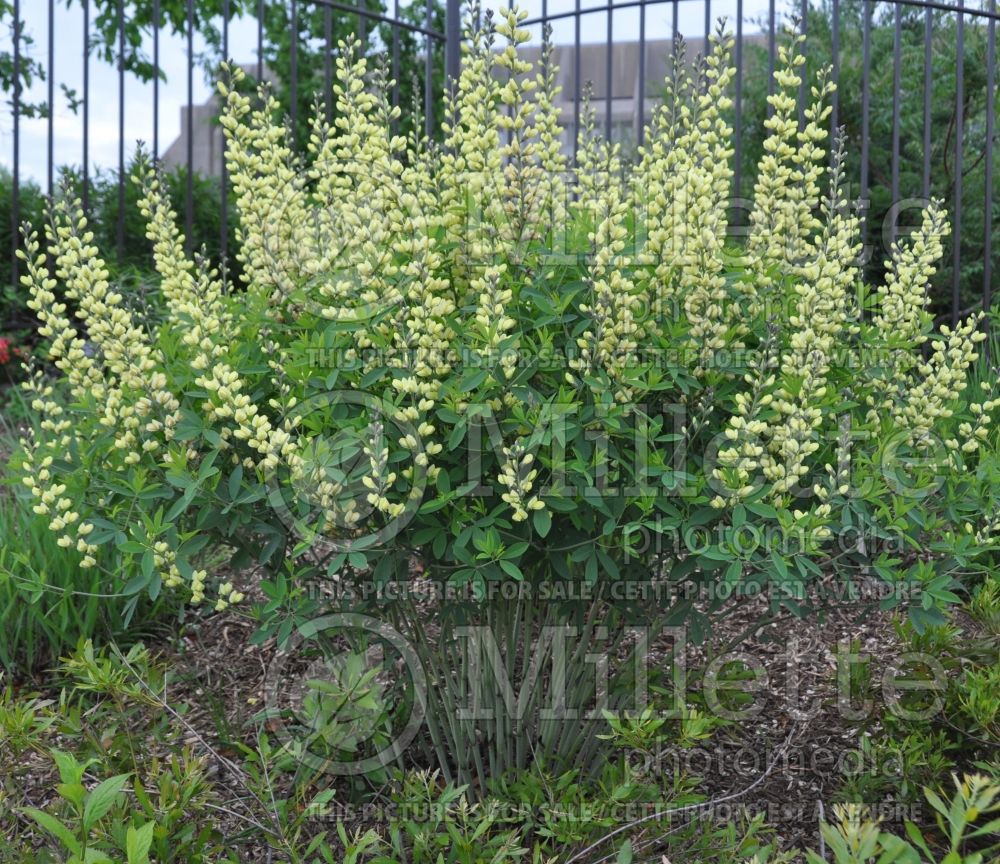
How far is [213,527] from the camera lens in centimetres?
276

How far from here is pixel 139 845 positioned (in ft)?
6.43

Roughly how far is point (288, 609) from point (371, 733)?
1.51 feet

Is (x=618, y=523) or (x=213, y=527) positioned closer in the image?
(x=618, y=523)

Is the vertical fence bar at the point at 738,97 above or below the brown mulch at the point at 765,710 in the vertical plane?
above

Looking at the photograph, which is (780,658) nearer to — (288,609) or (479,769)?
(479,769)

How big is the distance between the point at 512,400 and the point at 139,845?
1198mm

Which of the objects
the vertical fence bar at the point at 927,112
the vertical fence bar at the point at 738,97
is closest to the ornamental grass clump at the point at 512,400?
the vertical fence bar at the point at 738,97

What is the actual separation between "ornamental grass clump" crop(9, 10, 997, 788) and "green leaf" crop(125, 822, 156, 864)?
67 cm

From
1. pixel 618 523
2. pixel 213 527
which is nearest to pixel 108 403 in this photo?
pixel 213 527

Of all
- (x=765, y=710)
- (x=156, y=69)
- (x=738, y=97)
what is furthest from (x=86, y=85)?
(x=765, y=710)

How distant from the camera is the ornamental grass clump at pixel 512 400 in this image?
2445 mm

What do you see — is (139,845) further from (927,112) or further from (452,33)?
(927,112)

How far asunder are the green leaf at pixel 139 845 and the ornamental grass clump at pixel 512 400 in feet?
2.18

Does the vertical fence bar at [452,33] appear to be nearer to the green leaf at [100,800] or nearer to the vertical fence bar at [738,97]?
the vertical fence bar at [738,97]
